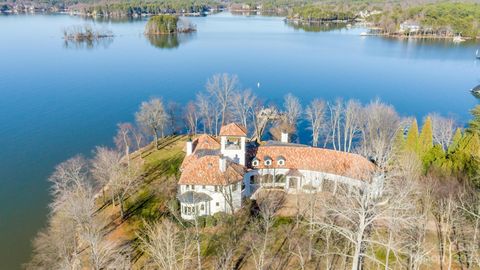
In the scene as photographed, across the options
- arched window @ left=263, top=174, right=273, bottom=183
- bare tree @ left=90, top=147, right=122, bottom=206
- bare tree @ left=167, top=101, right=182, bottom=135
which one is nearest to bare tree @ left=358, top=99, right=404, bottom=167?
arched window @ left=263, top=174, right=273, bottom=183

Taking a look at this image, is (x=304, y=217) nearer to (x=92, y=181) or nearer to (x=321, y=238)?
(x=321, y=238)

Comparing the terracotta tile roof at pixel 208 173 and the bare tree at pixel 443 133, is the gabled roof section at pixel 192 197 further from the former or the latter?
the bare tree at pixel 443 133

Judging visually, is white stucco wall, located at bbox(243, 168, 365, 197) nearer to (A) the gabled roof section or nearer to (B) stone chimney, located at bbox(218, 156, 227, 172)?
(B) stone chimney, located at bbox(218, 156, 227, 172)

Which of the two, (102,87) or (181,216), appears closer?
(181,216)

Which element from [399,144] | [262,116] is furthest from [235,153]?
[262,116]

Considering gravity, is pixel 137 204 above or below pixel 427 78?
below

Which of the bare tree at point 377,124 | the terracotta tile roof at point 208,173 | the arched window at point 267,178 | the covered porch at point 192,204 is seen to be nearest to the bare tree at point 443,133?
the bare tree at point 377,124

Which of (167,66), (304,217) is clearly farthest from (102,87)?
(304,217)
